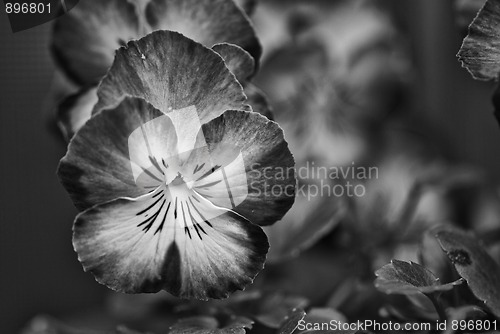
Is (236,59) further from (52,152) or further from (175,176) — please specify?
(52,152)

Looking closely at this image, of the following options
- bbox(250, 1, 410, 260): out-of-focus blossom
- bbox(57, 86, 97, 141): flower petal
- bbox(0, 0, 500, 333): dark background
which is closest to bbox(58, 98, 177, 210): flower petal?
bbox(57, 86, 97, 141): flower petal

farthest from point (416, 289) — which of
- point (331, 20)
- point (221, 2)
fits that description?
point (331, 20)

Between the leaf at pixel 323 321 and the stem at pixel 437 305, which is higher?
the stem at pixel 437 305

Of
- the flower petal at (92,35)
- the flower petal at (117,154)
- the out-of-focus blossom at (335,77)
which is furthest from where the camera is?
the out-of-focus blossom at (335,77)

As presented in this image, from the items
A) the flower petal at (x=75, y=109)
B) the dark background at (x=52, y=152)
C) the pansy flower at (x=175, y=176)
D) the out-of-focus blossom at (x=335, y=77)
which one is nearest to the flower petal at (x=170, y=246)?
the pansy flower at (x=175, y=176)

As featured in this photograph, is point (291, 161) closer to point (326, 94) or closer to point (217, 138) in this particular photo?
point (217, 138)

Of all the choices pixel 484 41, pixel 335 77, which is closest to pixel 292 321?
pixel 484 41

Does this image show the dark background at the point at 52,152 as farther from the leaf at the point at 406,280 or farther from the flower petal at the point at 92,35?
the leaf at the point at 406,280
